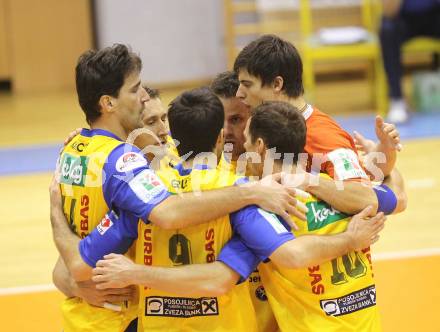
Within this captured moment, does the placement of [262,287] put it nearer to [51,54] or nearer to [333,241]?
[333,241]

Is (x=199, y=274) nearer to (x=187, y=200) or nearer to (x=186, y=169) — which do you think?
(x=187, y=200)

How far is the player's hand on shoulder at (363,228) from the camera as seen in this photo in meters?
3.57

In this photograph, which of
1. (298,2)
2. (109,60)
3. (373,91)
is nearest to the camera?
(109,60)

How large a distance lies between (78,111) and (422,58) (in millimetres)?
5345

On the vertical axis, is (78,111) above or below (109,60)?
below

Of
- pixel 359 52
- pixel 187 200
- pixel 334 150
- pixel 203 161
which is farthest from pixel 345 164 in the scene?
pixel 359 52

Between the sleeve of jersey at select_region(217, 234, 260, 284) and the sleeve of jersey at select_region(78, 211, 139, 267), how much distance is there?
408 millimetres

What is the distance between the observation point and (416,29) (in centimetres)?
1016

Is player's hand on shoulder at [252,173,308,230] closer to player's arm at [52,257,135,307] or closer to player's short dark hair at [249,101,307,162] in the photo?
player's short dark hair at [249,101,307,162]

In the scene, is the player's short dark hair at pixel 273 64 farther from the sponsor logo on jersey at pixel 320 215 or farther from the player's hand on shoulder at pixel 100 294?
the player's hand on shoulder at pixel 100 294

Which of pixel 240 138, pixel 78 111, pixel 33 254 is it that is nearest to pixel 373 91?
pixel 78 111

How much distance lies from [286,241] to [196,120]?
0.60 metres

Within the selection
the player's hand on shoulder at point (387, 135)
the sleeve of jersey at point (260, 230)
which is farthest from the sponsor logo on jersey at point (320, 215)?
the player's hand on shoulder at point (387, 135)

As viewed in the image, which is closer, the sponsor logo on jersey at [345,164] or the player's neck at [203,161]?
the player's neck at [203,161]
